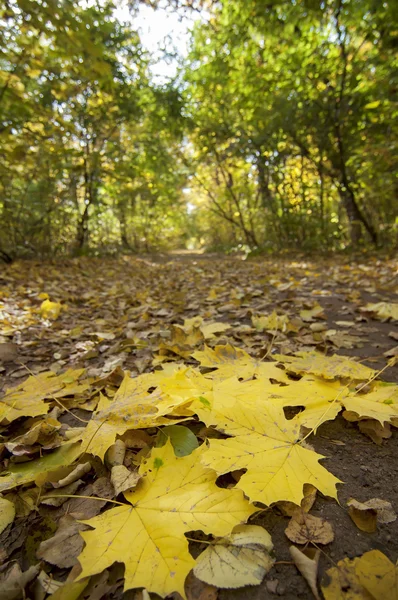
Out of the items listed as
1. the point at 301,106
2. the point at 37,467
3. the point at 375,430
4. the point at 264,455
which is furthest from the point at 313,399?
the point at 301,106

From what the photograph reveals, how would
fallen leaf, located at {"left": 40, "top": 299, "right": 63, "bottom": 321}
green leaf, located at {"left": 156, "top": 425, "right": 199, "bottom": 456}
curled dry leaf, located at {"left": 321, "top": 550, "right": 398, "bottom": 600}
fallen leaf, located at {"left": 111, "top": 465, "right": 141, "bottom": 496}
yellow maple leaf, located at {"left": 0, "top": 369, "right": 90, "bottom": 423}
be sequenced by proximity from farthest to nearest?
fallen leaf, located at {"left": 40, "top": 299, "right": 63, "bottom": 321}, yellow maple leaf, located at {"left": 0, "top": 369, "right": 90, "bottom": 423}, green leaf, located at {"left": 156, "top": 425, "right": 199, "bottom": 456}, fallen leaf, located at {"left": 111, "top": 465, "right": 141, "bottom": 496}, curled dry leaf, located at {"left": 321, "top": 550, "right": 398, "bottom": 600}

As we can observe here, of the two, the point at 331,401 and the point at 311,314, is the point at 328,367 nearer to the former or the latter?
the point at 331,401

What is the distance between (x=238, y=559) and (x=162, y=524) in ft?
0.53

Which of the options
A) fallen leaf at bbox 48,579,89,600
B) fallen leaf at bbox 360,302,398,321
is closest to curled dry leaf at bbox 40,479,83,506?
fallen leaf at bbox 48,579,89,600

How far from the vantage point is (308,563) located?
601 mm

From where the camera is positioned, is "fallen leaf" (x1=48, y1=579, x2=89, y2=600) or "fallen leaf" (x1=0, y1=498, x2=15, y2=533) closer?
"fallen leaf" (x1=48, y1=579, x2=89, y2=600)

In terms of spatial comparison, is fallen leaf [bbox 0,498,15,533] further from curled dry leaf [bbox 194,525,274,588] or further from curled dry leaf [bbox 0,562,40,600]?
curled dry leaf [bbox 194,525,274,588]

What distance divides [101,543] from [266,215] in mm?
9869

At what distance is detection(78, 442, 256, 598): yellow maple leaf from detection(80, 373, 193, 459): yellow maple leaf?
0.16 metres

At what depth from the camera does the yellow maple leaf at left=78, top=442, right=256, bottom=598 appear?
56 cm

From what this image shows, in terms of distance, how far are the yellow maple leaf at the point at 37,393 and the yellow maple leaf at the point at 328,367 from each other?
0.92 m

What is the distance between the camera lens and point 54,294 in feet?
12.3

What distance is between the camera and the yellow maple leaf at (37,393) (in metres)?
1.15

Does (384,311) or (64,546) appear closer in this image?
(64,546)
